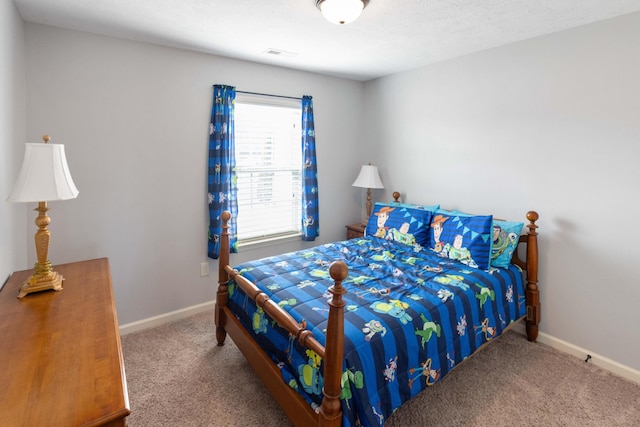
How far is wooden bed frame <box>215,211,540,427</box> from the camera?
4.20 ft

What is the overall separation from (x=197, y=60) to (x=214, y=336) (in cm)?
231

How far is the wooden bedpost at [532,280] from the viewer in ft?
7.84

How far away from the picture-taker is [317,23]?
2145 millimetres

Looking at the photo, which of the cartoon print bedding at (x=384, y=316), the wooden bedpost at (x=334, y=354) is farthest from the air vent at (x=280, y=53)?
the wooden bedpost at (x=334, y=354)

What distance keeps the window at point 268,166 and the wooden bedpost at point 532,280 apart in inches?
84.9

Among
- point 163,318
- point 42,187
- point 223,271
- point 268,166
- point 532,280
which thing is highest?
point 268,166

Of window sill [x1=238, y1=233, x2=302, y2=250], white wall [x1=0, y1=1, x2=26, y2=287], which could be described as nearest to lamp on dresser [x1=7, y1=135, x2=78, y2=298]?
white wall [x1=0, y1=1, x2=26, y2=287]

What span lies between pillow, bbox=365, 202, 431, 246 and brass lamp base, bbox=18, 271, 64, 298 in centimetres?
238

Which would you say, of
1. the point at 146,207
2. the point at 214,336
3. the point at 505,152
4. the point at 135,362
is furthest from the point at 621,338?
the point at 146,207

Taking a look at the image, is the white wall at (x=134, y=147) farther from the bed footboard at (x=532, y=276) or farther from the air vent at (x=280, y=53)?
the bed footboard at (x=532, y=276)

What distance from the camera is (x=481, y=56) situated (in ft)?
8.94

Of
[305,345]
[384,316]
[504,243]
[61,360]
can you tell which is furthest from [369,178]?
[61,360]

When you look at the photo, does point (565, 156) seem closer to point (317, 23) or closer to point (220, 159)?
point (317, 23)

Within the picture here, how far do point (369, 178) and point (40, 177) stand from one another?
9.06 ft
